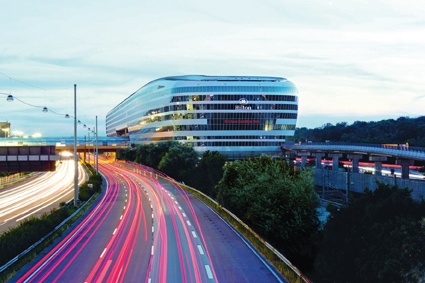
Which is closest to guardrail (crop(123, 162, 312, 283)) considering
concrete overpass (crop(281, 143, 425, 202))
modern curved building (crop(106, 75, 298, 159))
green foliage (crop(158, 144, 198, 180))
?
concrete overpass (crop(281, 143, 425, 202))

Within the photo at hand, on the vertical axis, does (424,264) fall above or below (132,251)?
above

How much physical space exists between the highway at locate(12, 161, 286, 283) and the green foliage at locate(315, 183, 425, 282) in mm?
3415

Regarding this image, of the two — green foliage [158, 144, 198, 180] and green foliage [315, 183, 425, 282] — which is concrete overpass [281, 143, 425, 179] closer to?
green foliage [158, 144, 198, 180]

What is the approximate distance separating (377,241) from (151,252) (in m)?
14.2

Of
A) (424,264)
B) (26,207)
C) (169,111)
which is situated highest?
(169,111)

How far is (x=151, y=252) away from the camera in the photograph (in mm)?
27891

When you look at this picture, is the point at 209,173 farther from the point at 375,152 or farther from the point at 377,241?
the point at 377,241

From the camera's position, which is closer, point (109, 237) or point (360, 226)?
point (360, 226)

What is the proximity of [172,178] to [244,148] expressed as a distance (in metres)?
67.2

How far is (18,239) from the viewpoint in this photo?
27.1 meters

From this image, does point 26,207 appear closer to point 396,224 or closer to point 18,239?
point 18,239

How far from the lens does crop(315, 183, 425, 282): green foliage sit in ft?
55.5

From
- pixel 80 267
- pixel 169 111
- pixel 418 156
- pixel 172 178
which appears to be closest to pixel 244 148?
pixel 169 111

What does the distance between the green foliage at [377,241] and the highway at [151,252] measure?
3.42m
